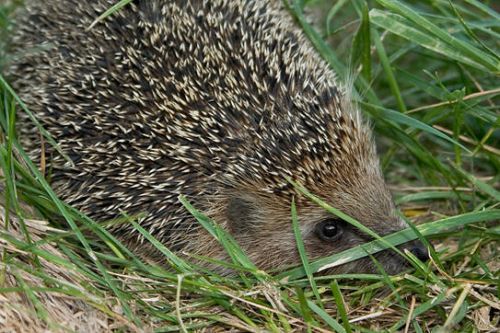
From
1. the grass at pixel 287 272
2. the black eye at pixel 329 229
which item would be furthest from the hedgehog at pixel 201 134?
the grass at pixel 287 272

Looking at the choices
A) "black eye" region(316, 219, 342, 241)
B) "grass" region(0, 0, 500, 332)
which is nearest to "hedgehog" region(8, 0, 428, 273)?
"black eye" region(316, 219, 342, 241)

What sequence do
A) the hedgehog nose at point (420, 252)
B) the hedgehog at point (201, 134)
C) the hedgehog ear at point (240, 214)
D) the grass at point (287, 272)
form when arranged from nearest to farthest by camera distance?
the grass at point (287, 272), the hedgehog nose at point (420, 252), the hedgehog at point (201, 134), the hedgehog ear at point (240, 214)

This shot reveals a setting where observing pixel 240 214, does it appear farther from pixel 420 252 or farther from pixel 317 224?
pixel 420 252

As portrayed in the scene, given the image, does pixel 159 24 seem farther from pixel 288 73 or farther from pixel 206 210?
pixel 206 210

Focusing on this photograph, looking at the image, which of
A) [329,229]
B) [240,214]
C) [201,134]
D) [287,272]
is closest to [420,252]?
[329,229]

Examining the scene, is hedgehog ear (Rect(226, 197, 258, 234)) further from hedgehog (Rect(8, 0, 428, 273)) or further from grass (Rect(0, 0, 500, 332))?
grass (Rect(0, 0, 500, 332))

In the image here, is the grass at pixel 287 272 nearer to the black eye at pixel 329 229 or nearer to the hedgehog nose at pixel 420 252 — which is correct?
the hedgehog nose at pixel 420 252

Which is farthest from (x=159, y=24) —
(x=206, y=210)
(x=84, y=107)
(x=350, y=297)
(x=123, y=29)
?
(x=350, y=297)
